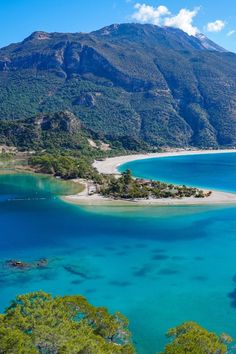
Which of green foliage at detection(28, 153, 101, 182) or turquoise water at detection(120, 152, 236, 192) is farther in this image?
green foliage at detection(28, 153, 101, 182)

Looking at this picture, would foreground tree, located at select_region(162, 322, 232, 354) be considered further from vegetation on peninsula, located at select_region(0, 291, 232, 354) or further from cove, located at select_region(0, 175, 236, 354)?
cove, located at select_region(0, 175, 236, 354)

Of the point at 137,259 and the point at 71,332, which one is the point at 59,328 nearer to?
the point at 71,332

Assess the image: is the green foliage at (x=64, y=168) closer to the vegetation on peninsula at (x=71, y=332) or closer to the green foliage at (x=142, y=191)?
the green foliage at (x=142, y=191)

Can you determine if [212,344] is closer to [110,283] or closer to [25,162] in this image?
[110,283]

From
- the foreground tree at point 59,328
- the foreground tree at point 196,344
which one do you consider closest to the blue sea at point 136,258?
the foreground tree at point 59,328

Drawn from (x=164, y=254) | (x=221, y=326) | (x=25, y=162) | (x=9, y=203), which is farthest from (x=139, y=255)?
(x=25, y=162)

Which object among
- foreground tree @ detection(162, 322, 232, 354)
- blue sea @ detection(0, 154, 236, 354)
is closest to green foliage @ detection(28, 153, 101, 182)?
blue sea @ detection(0, 154, 236, 354)
